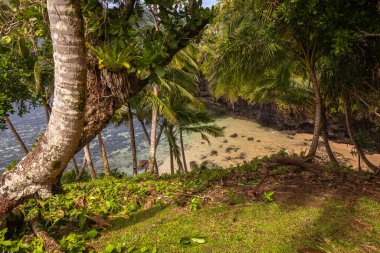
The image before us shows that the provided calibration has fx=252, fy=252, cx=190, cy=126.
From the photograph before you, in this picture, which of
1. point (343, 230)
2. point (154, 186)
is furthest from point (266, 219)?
point (154, 186)

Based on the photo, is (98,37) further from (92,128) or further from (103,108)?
(92,128)

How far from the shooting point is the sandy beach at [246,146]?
20766 millimetres

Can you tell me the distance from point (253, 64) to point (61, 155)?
6233mm

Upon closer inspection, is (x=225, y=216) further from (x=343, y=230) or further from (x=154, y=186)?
(x=154, y=186)

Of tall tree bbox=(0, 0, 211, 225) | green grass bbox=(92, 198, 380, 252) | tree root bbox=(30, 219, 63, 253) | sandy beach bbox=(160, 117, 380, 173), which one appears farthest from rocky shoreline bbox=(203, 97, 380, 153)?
tree root bbox=(30, 219, 63, 253)

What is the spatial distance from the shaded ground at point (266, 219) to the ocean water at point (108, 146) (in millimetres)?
17501

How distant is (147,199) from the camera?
14.3 ft

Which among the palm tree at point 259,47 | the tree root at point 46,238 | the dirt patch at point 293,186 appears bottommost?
the tree root at point 46,238

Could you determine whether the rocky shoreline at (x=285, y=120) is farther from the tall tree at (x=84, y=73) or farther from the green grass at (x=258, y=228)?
the tall tree at (x=84, y=73)

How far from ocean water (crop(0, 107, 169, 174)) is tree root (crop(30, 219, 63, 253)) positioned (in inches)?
696

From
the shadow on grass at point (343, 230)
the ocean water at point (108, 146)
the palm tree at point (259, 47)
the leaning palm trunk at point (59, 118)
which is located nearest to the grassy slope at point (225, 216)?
the shadow on grass at point (343, 230)

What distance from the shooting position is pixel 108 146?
26.9 meters

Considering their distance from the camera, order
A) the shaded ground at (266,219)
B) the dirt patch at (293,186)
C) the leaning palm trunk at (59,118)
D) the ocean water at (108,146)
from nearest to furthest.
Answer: the leaning palm trunk at (59,118), the shaded ground at (266,219), the dirt patch at (293,186), the ocean water at (108,146)

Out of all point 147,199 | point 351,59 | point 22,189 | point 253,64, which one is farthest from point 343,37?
point 22,189
